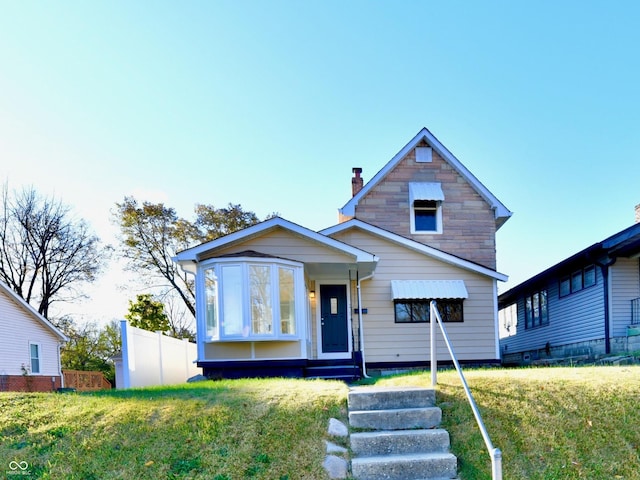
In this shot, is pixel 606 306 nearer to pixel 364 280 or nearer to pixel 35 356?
pixel 364 280

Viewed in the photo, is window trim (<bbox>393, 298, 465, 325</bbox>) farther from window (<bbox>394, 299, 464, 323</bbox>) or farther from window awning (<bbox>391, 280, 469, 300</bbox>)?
window awning (<bbox>391, 280, 469, 300</bbox>)

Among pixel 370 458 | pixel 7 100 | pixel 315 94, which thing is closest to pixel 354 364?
pixel 370 458

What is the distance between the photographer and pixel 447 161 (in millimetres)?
15648

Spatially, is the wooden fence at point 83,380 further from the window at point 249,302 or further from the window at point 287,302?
the window at point 287,302

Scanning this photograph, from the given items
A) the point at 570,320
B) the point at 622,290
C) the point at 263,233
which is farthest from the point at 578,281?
the point at 263,233

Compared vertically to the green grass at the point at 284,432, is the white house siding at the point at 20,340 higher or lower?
lower

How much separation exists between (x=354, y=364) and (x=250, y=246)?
13.2 feet

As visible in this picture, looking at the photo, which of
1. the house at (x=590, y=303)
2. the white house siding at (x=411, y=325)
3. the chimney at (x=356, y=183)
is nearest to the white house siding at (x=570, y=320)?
the house at (x=590, y=303)

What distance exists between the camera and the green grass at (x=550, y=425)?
4582mm

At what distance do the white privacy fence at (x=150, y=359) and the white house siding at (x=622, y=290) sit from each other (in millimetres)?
11873

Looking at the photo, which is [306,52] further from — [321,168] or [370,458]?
[370,458]

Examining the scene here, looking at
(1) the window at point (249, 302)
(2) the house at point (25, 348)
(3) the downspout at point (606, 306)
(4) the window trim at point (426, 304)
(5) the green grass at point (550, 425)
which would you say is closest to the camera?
(5) the green grass at point (550, 425)

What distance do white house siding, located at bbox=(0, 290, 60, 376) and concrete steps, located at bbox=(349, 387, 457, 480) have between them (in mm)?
17530

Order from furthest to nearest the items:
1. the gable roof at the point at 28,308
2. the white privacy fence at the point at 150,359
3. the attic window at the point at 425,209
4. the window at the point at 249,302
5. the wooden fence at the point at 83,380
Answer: the wooden fence at the point at 83,380, the gable roof at the point at 28,308, the attic window at the point at 425,209, the window at the point at 249,302, the white privacy fence at the point at 150,359
